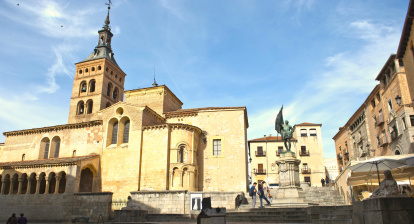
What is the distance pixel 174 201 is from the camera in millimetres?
19766

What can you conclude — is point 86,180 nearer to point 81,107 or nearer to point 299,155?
point 81,107

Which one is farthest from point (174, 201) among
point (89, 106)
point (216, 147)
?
point (89, 106)

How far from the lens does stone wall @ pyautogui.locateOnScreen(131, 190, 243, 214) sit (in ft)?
64.3

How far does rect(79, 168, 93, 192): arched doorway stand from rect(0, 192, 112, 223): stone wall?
3224mm

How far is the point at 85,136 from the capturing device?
30688 millimetres

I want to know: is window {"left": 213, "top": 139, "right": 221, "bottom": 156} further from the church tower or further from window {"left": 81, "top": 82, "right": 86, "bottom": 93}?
window {"left": 81, "top": 82, "right": 86, "bottom": 93}

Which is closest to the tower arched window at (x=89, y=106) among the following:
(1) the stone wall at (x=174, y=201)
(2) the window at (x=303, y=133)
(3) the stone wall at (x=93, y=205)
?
(3) the stone wall at (x=93, y=205)

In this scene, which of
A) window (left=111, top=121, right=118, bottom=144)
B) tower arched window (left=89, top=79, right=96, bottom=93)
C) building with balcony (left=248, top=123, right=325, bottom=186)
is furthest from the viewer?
building with balcony (left=248, top=123, right=325, bottom=186)

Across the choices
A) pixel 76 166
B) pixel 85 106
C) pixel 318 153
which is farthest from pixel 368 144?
pixel 85 106

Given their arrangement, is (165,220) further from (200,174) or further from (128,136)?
(128,136)

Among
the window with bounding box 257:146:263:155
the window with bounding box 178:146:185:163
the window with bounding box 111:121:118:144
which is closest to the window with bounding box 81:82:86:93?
the window with bounding box 111:121:118:144

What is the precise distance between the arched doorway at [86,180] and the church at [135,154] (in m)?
0.09

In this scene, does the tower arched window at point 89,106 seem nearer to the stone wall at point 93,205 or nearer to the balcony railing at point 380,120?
the stone wall at point 93,205

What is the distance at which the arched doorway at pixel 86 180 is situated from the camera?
2848 centimetres
